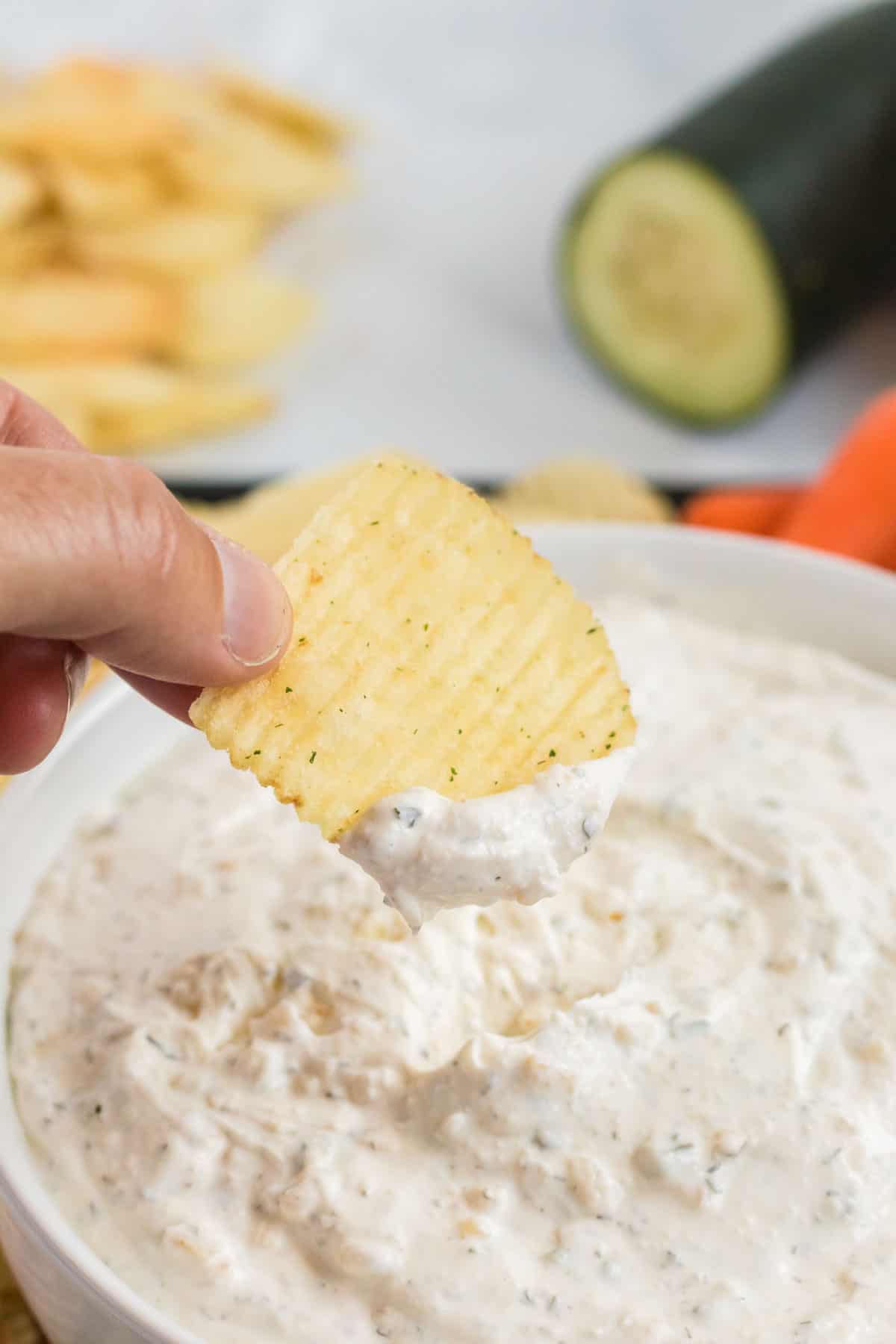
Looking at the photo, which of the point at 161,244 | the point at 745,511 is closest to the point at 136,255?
the point at 161,244

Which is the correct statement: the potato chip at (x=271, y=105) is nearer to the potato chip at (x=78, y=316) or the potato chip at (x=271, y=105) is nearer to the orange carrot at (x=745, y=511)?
the potato chip at (x=78, y=316)

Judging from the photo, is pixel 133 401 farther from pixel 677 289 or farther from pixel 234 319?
pixel 677 289

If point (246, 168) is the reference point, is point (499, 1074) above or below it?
above

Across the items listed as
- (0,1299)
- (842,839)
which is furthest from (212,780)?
(842,839)

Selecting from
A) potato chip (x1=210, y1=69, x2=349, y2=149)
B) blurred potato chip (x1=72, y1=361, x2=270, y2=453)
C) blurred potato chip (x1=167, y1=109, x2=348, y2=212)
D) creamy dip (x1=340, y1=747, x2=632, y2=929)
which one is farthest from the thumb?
potato chip (x1=210, y1=69, x2=349, y2=149)

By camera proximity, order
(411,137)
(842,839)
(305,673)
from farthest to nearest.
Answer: (411,137) < (842,839) < (305,673)

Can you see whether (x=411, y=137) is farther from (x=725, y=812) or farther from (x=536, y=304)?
(x=725, y=812)
